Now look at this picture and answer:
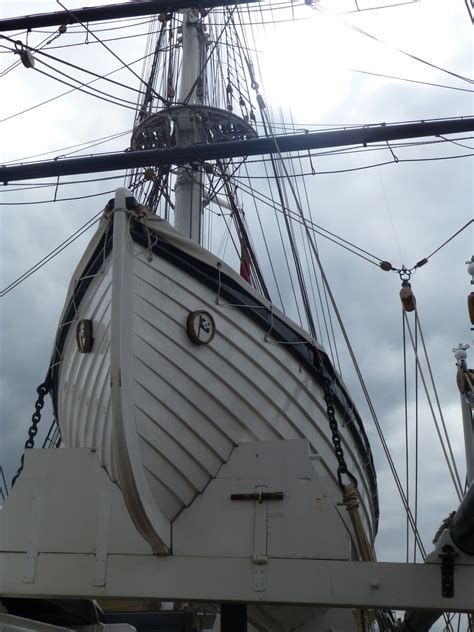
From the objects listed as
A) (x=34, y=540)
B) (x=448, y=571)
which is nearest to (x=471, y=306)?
(x=448, y=571)

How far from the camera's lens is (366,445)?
707 cm

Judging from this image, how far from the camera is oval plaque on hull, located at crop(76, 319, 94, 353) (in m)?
5.26

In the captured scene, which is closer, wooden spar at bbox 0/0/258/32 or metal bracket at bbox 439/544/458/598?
metal bracket at bbox 439/544/458/598

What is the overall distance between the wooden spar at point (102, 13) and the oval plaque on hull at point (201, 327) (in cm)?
416

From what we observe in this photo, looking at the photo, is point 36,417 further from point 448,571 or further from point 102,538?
point 448,571

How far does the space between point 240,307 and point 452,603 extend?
2.55 m

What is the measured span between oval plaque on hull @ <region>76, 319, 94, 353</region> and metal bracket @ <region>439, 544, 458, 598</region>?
2875 mm

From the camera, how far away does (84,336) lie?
5.29 meters

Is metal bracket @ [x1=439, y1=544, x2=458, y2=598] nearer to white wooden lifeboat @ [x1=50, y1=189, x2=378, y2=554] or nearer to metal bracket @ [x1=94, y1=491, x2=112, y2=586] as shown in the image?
white wooden lifeboat @ [x1=50, y1=189, x2=378, y2=554]

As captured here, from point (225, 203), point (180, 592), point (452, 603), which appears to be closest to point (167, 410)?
point (180, 592)

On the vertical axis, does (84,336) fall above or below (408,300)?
below

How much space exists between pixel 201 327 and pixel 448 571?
7.66 feet

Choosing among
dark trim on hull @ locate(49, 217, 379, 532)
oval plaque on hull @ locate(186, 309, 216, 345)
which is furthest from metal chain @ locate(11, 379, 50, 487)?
oval plaque on hull @ locate(186, 309, 216, 345)

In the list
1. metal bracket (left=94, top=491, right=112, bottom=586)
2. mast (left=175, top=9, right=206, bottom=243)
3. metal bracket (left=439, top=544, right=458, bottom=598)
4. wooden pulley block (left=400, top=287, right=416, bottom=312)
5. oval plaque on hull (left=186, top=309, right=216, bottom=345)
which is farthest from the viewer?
mast (left=175, top=9, right=206, bottom=243)
